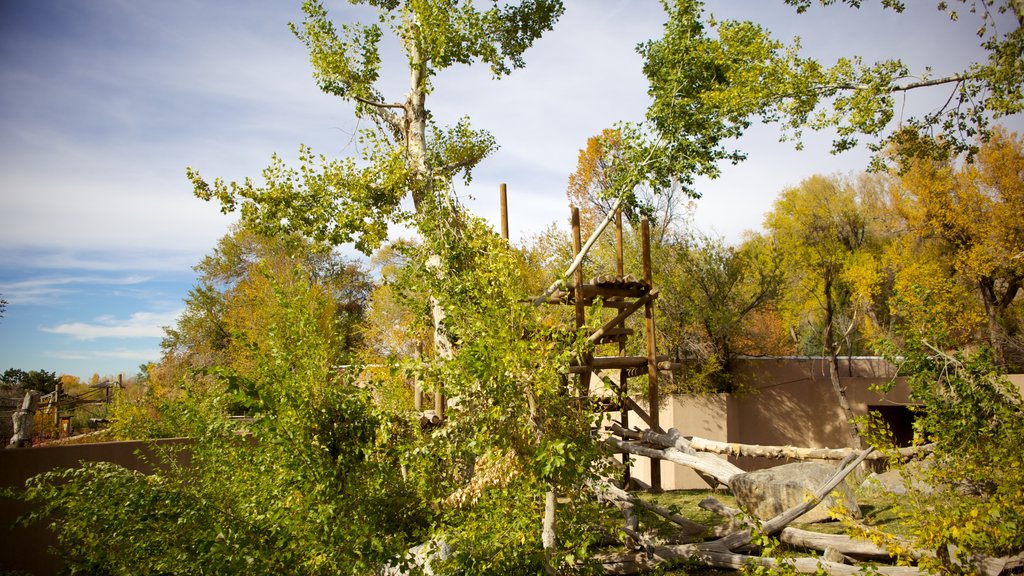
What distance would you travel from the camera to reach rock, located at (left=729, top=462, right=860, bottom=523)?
31.5 ft

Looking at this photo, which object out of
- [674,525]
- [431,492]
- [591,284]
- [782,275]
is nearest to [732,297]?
[782,275]

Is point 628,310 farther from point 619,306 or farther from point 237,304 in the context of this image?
point 237,304

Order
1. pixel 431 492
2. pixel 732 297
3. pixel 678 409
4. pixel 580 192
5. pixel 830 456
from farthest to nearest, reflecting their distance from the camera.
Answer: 1. pixel 580 192
2. pixel 732 297
3. pixel 678 409
4. pixel 830 456
5. pixel 431 492

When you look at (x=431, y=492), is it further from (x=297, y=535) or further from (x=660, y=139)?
(x=660, y=139)

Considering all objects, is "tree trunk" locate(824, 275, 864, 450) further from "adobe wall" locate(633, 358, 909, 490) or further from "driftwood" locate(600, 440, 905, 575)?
"driftwood" locate(600, 440, 905, 575)

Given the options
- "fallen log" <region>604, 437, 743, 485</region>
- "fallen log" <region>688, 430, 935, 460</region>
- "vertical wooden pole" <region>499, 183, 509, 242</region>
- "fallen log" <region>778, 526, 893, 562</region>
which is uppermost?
"vertical wooden pole" <region>499, 183, 509, 242</region>

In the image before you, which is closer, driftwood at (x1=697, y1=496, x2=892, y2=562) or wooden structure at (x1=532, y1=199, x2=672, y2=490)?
driftwood at (x1=697, y1=496, x2=892, y2=562)

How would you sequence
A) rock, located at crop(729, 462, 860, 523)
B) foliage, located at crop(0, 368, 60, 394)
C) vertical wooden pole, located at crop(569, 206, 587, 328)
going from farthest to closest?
foliage, located at crop(0, 368, 60, 394)
vertical wooden pole, located at crop(569, 206, 587, 328)
rock, located at crop(729, 462, 860, 523)

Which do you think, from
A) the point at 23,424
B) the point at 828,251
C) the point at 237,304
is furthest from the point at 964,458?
the point at 237,304

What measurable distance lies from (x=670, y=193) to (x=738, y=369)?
612cm

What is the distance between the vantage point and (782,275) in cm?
2064

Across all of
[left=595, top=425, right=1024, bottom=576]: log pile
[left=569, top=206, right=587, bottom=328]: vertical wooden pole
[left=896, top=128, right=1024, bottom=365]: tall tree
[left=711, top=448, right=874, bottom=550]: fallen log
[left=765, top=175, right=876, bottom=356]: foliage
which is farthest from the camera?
[left=765, top=175, right=876, bottom=356]: foliage

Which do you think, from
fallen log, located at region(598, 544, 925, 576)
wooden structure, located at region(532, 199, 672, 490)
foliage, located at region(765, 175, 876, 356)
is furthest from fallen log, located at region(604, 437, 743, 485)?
foliage, located at region(765, 175, 876, 356)

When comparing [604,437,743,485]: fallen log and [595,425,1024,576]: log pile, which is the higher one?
[604,437,743,485]: fallen log
